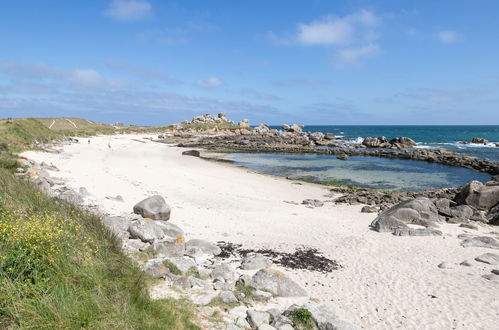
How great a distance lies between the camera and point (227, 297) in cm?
813

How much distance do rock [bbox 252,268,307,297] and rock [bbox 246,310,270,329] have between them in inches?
60.3

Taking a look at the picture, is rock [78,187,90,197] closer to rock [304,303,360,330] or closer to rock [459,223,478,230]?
rock [304,303,360,330]

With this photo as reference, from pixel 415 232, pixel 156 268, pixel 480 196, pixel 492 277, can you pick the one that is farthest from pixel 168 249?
pixel 480 196

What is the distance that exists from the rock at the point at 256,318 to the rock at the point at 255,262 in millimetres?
3191

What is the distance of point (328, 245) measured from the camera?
45.3 ft

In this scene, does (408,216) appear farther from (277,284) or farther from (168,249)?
(168,249)

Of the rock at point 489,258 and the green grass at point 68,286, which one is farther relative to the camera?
the rock at point 489,258

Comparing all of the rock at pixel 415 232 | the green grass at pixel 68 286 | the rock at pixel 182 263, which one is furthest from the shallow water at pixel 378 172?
the green grass at pixel 68 286

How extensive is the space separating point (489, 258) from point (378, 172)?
29.6 metres

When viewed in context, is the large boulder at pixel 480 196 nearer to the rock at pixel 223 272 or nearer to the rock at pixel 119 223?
the rock at pixel 223 272

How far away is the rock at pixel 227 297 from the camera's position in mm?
8020

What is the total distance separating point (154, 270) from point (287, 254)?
5629 mm

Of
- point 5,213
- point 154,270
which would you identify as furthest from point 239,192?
point 5,213

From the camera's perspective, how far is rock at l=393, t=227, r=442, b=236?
1535 centimetres
